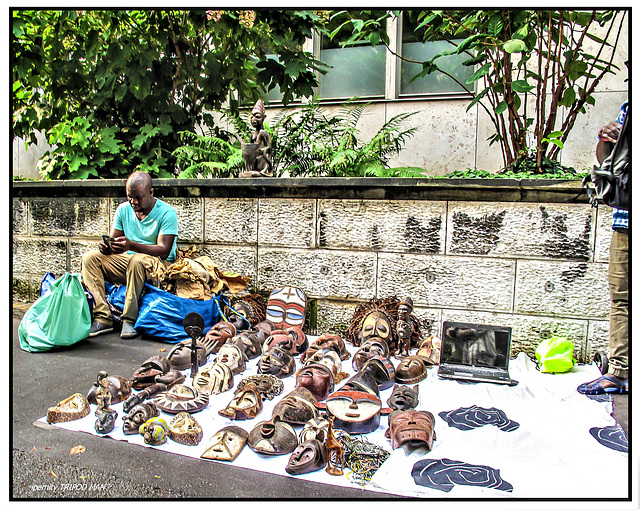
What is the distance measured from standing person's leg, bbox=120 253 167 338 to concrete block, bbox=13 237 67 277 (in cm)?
181

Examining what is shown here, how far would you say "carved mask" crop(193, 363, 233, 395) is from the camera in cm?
320

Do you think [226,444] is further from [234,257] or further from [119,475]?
[234,257]

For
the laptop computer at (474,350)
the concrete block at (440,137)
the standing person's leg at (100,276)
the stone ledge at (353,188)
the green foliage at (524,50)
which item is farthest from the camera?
the concrete block at (440,137)

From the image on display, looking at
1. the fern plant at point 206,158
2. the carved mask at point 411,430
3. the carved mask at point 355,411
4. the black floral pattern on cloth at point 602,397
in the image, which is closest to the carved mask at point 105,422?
the carved mask at point 355,411

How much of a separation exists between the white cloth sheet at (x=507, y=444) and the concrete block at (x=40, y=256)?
321 cm

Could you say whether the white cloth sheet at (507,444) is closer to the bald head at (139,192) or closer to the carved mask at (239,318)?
the carved mask at (239,318)

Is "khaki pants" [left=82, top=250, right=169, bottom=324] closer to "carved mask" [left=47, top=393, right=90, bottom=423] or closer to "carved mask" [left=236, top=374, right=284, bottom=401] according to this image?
"carved mask" [left=47, top=393, right=90, bottom=423]

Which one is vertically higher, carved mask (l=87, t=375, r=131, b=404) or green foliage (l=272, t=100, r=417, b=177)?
green foliage (l=272, t=100, r=417, b=177)

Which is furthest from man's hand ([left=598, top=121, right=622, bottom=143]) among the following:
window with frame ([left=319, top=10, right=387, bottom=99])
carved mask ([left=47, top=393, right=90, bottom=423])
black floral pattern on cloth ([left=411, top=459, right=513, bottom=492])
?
window with frame ([left=319, top=10, right=387, bottom=99])

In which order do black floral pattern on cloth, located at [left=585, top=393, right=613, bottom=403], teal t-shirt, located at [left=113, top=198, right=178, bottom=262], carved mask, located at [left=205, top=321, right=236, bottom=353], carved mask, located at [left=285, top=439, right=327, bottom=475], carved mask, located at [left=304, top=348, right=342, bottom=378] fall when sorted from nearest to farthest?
carved mask, located at [left=285, top=439, right=327, bottom=475] → black floral pattern on cloth, located at [left=585, top=393, right=613, bottom=403] → carved mask, located at [left=304, top=348, right=342, bottom=378] → carved mask, located at [left=205, top=321, right=236, bottom=353] → teal t-shirt, located at [left=113, top=198, right=178, bottom=262]

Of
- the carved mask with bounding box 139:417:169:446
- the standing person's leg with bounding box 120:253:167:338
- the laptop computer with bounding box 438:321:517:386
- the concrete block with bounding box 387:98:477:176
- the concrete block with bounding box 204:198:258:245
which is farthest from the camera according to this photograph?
the concrete block with bounding box 387:98:477:176

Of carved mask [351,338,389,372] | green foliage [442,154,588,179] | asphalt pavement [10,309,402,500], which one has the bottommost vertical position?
asphalt pavement [10,309,402,500]

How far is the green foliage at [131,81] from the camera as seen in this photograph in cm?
582

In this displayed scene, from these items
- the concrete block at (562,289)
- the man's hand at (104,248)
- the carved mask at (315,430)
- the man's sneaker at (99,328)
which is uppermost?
the man's hand at (104,248)
